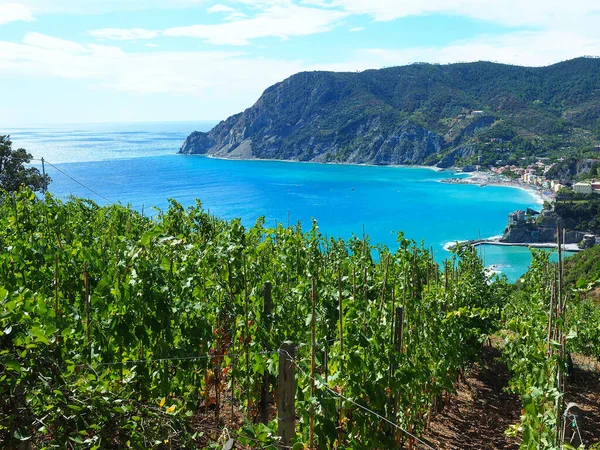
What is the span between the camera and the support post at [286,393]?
3088 mm

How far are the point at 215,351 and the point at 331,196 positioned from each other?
8778 centimetres

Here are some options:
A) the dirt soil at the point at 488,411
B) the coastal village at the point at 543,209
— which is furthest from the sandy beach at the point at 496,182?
the dirt soil at the point at 488,411

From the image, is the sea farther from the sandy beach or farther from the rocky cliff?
the rocky cliff

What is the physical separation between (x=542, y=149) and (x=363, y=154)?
48.1 meters

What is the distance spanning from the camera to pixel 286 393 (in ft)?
10.2

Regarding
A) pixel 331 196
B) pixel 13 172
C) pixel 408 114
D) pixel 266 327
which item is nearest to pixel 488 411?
pixel 266 327

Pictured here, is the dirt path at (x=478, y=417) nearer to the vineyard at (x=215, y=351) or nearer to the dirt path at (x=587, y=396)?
the vineyard at (x=215, y=351)

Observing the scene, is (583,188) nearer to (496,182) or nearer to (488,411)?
(496,182)

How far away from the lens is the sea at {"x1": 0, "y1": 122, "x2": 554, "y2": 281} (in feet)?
223

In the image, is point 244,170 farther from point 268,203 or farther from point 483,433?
point 483,433

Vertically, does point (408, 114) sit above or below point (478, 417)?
above

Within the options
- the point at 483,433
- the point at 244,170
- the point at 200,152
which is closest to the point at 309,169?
the point at 244,170

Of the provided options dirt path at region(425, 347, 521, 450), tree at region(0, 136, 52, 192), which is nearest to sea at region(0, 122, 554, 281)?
tree at region(0, 136, 52, 192)

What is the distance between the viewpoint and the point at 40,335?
2309mm
